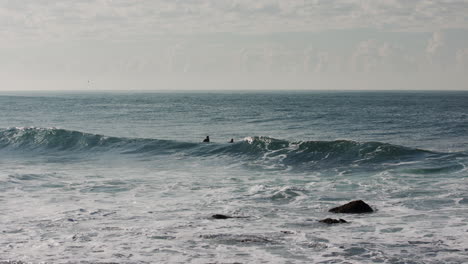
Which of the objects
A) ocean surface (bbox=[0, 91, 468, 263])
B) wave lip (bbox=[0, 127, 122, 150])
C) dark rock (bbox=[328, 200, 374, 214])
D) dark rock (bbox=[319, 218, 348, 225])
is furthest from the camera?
wave lip (bbox=[0, 127, 122, 150])

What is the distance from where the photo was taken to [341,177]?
2630 centimetres

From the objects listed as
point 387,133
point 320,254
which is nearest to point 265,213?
point 320,254

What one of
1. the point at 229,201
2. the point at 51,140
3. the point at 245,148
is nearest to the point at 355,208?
the point at 229,201

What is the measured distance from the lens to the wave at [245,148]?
31.8 meters

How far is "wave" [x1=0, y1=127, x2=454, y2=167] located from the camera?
31750 millimetres

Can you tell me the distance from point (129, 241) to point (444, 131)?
44.9 metres

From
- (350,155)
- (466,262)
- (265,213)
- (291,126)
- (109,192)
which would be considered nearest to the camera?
(466,262)

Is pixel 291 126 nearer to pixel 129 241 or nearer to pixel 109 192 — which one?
pixel 109 192

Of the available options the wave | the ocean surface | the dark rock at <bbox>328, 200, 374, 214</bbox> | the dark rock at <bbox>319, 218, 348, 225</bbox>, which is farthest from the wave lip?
the dark rock at <bbox>319, 218, 348, 225</bbox>

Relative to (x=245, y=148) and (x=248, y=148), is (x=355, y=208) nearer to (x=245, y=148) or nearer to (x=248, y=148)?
(x=248, y=148)

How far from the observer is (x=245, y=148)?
118 ft

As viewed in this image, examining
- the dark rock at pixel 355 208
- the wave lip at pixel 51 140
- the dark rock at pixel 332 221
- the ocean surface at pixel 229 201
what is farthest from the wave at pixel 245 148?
the dark rock at pixel 332 221

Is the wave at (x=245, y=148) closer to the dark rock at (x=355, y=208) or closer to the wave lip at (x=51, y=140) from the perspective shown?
the wave lip at (x=51, y=140)

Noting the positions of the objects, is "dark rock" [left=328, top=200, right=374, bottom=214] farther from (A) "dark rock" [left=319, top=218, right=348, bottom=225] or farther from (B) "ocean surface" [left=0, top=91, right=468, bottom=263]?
(A) "dark rock" [left=319, top=218, right=348, bottom=225]
